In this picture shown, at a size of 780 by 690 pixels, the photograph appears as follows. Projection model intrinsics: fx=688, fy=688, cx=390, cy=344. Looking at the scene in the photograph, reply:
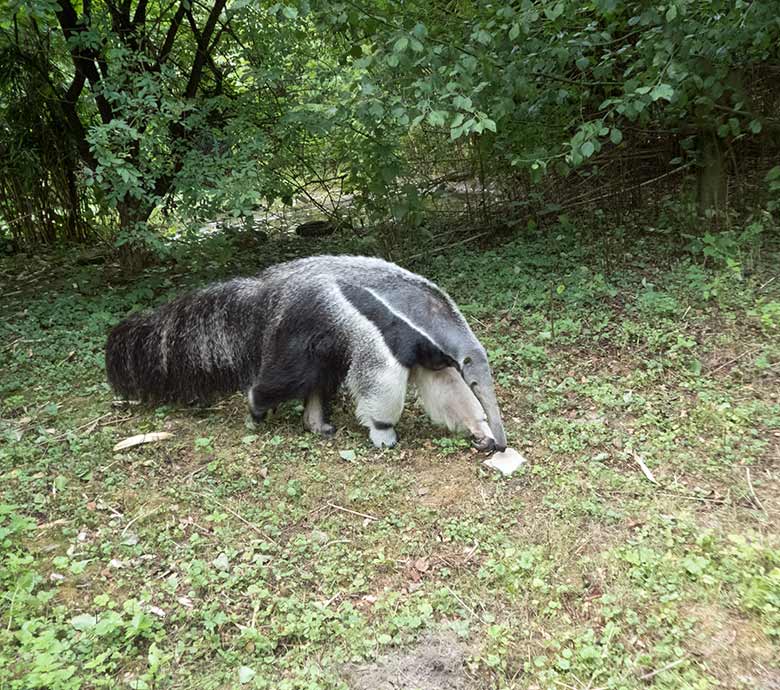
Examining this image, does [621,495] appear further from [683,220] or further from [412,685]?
[683,220]

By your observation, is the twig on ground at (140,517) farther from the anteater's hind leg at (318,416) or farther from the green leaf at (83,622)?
the anteater's hind leg at (318,416)

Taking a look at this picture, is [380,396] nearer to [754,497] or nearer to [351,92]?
[754,497]

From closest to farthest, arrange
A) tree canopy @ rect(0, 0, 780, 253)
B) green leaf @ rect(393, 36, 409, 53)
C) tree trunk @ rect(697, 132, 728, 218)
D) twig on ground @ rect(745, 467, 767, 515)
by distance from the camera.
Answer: twig on ground @ rect(745, 467, 767, 515) → green leaf @ rect(393, 36, 409, 53) → tree canopy @ rect(0, 0, 780, 253) → tree trunk @ rect(697, 132, 728, 218)

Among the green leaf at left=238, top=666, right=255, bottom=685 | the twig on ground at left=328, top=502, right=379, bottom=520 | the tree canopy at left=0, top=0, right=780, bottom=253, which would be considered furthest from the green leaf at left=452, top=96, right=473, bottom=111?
the green leaf at left=238, top=666, right=255, bottom=685

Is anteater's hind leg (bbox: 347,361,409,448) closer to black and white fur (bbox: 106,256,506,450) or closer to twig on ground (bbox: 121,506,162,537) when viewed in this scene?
black and white fur (bbox: 106,256,506,450)

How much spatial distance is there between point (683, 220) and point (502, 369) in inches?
130

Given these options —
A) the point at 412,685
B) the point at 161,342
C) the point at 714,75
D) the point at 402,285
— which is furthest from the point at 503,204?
the point at 412,685

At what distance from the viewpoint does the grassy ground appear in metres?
2.65

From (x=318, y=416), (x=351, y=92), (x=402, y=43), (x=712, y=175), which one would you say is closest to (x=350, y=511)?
(x=318, y=416)

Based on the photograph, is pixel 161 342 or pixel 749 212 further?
pixel 749 212

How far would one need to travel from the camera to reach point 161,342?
4.50 metres

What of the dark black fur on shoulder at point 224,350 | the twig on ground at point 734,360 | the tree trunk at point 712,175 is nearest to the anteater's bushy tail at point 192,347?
the dark black fur on shoulder at point 224,350

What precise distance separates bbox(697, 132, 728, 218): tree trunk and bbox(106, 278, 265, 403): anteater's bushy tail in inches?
195

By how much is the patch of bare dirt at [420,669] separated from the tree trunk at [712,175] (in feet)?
19.1
